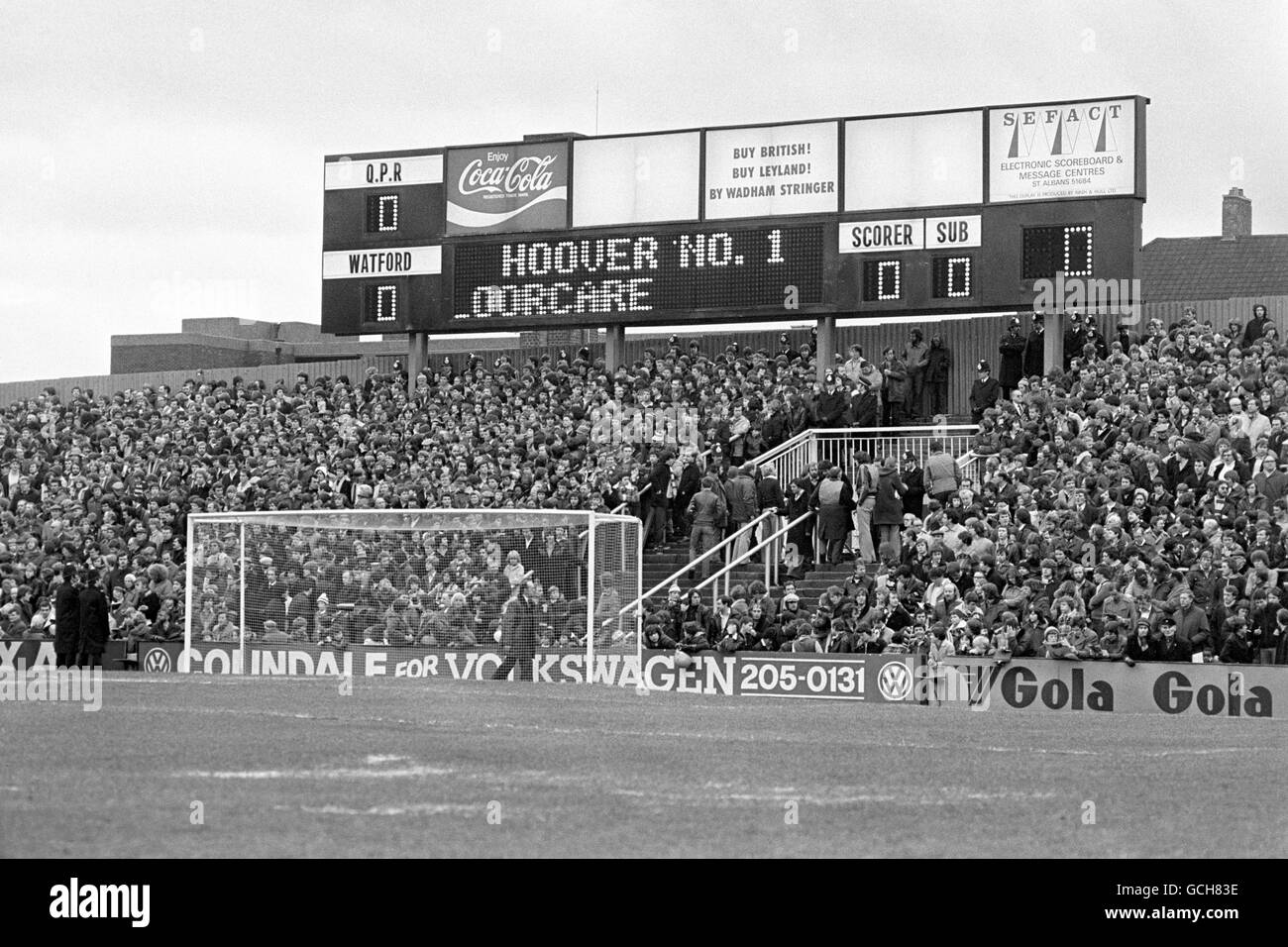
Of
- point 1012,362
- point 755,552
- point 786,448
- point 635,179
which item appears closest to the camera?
point 755,552

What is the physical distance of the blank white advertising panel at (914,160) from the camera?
3288cm

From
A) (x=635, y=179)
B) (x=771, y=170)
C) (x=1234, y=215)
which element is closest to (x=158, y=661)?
(x=635, y=179)

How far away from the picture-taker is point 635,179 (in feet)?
116

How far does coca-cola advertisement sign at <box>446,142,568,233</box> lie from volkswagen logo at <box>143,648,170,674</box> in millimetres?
10962

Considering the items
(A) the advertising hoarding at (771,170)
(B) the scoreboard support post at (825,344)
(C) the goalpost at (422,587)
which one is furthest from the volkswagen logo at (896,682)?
(A) the advertising hoarding at (771,170)

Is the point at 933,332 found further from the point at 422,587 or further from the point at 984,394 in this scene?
the point at 422,587

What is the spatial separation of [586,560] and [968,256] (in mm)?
9700

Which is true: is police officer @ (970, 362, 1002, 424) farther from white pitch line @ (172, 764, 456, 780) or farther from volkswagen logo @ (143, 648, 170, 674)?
white pitch line @ (172, 764, 456, 780)

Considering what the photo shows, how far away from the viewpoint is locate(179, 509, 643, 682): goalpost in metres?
25.6

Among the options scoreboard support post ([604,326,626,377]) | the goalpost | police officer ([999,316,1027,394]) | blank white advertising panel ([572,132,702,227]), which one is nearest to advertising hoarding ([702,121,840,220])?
blank white advertising panel ([572,132,702,227])

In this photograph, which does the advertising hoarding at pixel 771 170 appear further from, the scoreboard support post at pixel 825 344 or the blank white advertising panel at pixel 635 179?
the scoreboard support post at pixel 825 344

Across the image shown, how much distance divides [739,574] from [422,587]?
5.45 metres

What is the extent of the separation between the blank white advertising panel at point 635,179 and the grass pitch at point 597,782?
16.6 metres
